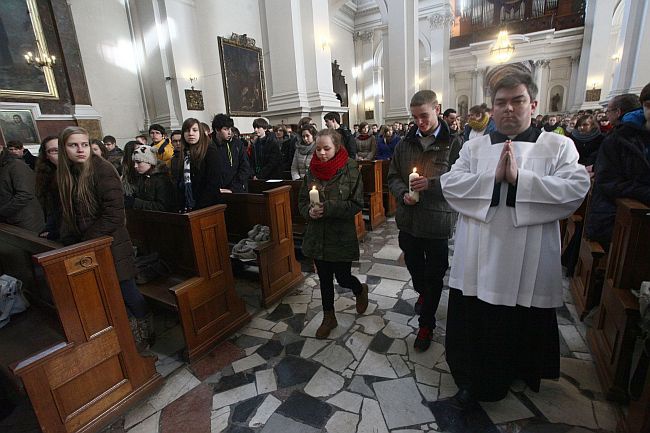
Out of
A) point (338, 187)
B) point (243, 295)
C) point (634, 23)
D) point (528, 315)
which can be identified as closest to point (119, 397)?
point (243, 295)

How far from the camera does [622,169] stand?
2.11 m

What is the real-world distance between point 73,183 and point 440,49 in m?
18.4

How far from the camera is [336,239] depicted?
8.26 ft

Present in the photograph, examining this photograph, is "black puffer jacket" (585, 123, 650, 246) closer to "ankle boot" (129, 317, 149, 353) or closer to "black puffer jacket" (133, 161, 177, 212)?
"black puffer jacket" (133, 161, 177, 212)

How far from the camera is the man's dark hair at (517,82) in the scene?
1.48m

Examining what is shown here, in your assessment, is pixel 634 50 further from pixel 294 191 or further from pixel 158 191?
pixel 158 191

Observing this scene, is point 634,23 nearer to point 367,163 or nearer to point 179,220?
point 367,163

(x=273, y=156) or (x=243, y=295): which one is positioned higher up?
(x=273, y=156)

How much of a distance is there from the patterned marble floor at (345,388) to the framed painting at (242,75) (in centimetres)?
793

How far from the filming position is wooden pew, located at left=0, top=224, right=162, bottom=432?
1.76 m

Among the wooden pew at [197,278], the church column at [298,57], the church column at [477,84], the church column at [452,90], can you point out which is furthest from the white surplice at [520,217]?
the church column at [452,90]

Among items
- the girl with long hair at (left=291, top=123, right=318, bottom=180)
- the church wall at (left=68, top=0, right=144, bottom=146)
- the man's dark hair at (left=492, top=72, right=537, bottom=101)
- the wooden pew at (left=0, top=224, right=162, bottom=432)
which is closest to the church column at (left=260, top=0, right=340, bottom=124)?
the girl with long hair at (left=291, top=123, right=318, bottom=180)

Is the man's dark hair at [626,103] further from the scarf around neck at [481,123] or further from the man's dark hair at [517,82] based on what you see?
the man's dark hair at [517,82]

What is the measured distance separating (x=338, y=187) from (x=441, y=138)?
80 cm
